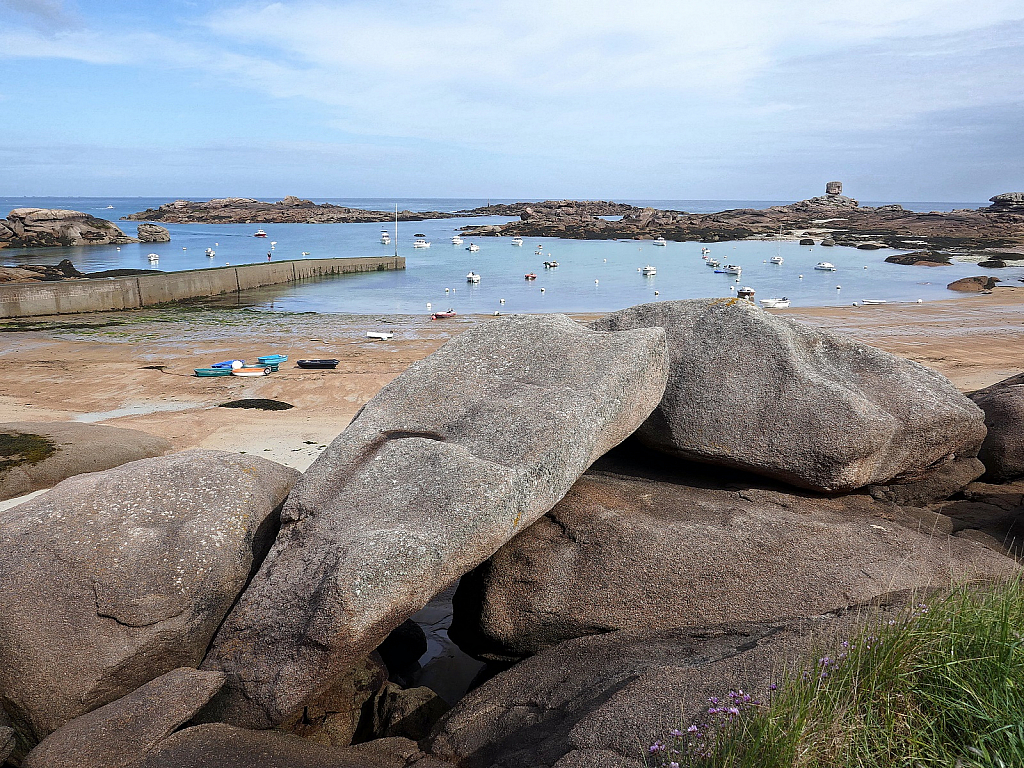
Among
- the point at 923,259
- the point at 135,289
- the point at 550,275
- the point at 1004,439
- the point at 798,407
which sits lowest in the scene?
the point at 550,275

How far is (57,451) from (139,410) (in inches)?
258

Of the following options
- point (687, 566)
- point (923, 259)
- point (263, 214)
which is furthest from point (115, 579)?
point (263, 214)

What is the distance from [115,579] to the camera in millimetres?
5504

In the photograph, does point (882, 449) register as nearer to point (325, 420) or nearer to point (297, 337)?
point (325, 420)

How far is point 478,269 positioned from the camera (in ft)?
198

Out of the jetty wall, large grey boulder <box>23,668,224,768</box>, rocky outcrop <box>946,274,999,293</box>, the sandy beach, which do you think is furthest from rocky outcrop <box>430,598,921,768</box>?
rocky outcrop <box>946,274,999,293</box>

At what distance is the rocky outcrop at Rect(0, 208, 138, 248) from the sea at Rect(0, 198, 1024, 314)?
145 inches

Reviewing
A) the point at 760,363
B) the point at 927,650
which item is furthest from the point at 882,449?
the point at 927,650

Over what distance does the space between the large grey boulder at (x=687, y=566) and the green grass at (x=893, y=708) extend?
1.63 m

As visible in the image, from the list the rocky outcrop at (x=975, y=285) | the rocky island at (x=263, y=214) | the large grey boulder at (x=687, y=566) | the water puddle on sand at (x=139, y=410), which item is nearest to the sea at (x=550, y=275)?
the rocky outcrop at (x=975, y=285)

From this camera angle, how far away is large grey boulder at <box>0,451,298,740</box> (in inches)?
205

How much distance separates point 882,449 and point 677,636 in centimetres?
300

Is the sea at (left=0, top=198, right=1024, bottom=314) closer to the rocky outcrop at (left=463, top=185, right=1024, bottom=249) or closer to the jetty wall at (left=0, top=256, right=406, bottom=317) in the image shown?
the jetty wall at (left=0, top=256, right=406, bottom=317)

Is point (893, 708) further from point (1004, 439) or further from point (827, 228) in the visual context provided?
point (827, 228)
